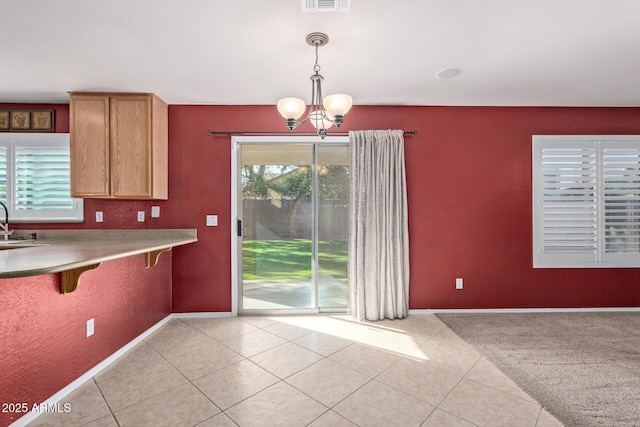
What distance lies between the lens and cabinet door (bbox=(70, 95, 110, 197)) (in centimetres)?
286

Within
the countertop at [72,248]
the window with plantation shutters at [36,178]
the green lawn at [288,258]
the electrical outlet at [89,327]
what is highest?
the window with plantation shutters at [36,178]

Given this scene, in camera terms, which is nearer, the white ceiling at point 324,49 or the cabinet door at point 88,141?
the white ceiling at point 324,49

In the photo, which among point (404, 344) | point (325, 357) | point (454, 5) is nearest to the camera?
point (454, 5)

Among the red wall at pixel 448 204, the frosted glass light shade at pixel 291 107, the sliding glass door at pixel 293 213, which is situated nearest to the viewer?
the frosted glass light shade at pixel 291 107

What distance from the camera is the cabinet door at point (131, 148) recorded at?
2883 millimetres

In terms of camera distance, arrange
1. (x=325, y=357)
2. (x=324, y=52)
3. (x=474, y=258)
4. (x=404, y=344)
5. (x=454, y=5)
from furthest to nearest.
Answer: (x=474, y=258), (x=404, y=344), (x=325, y=357), (x=324, y=52), (x=454, y=5)

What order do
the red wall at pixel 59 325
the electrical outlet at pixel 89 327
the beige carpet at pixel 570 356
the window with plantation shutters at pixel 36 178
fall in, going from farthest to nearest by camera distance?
the window with plantation shutters at pixel 36 178, the electrical outlet at pixel 89 327, the beige carpet at pixel 570 356, the red wall at pixel 59 325

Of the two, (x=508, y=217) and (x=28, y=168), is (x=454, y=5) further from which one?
(x=28, y=168)

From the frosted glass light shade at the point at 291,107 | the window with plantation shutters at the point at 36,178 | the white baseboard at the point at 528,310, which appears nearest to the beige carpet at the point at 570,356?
the white baseboard at the point at 528,310

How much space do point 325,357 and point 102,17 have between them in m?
2.89

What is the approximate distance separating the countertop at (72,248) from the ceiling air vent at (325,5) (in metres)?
1.95

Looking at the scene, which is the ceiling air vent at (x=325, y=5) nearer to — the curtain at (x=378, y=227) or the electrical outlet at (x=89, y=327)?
the curtain at (x=378, y=227)

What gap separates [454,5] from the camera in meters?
1.71

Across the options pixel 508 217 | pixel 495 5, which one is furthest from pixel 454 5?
pixel 508 217
